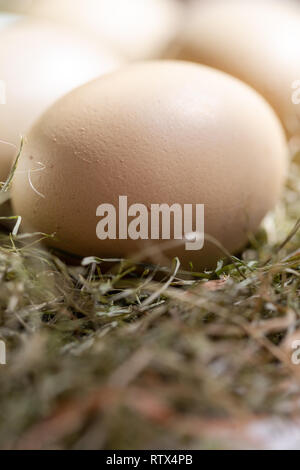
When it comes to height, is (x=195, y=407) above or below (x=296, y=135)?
below

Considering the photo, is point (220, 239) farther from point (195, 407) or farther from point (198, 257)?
point (195, 407)

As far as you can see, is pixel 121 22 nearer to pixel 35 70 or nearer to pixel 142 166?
pixel 35 70

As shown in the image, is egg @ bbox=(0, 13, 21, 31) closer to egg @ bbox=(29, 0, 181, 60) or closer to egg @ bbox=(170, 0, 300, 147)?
egg @ bbox=(29, 0, 181, 60)

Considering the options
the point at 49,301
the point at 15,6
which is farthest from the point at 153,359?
the point at 15,6

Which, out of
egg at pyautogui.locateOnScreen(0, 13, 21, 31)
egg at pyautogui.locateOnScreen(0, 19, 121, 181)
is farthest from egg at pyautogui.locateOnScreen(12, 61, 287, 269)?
egg at pyautogui.locateOnScreen(0, 13, 21, 31)
